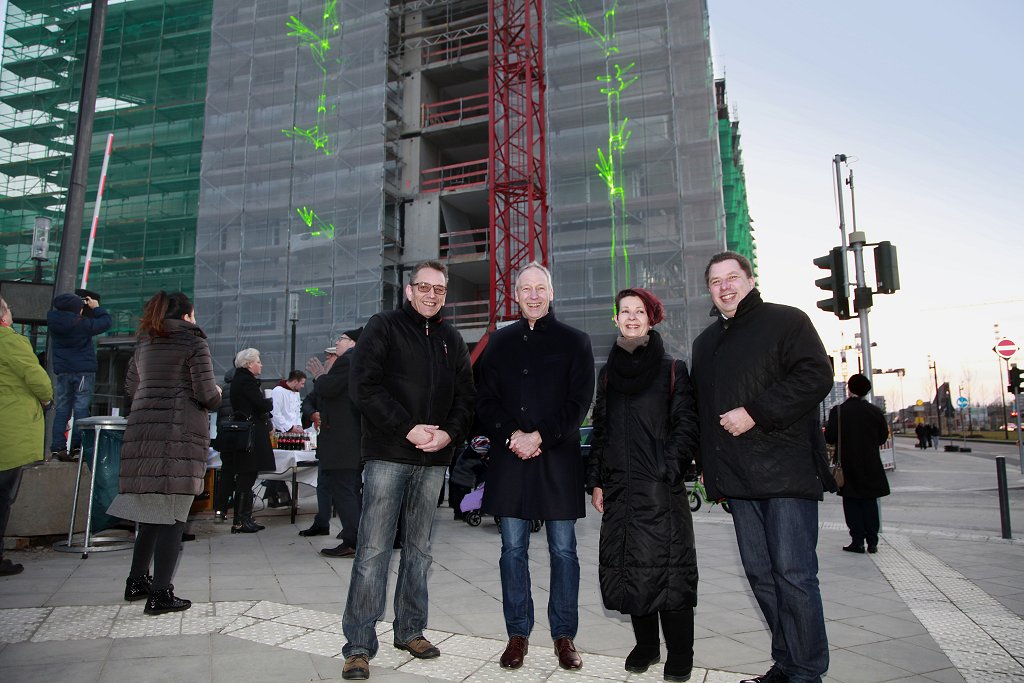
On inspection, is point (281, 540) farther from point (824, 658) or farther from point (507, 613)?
point (824, 658)

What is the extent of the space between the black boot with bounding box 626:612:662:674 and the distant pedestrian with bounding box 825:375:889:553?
3.81m

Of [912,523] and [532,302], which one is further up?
[532,302]

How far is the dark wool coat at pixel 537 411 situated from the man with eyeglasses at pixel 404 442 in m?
0.20

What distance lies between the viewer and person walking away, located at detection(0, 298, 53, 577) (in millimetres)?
4613

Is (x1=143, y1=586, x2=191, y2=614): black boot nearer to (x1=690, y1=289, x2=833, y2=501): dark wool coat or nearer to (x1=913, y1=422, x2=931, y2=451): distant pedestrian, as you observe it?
(x1=690, y1=289, x2=833, y2=501): dark wool coat

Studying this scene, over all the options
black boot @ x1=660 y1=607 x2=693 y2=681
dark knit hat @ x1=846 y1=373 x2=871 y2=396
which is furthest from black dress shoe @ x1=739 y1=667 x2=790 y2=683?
dark knit hat @ x1=846 y1=373 x2=871 y2=396

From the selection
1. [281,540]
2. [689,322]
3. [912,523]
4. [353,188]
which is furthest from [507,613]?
[353,188]

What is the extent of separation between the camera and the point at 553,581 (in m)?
3.16

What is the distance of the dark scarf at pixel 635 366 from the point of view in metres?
3.07

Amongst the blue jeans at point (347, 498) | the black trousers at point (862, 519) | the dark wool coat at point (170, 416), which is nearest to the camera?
the dark wool coat at point (170, 416)

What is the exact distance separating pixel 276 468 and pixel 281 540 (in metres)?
1.03

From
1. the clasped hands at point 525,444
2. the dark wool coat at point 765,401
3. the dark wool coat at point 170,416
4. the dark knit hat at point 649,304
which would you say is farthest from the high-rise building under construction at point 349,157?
the clasped hands at point 525,444

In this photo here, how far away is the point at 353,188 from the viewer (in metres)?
23.9

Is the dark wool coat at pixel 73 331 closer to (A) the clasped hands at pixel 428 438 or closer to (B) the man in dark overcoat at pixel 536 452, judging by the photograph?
(A) the clasped hands at pixel 428 438
